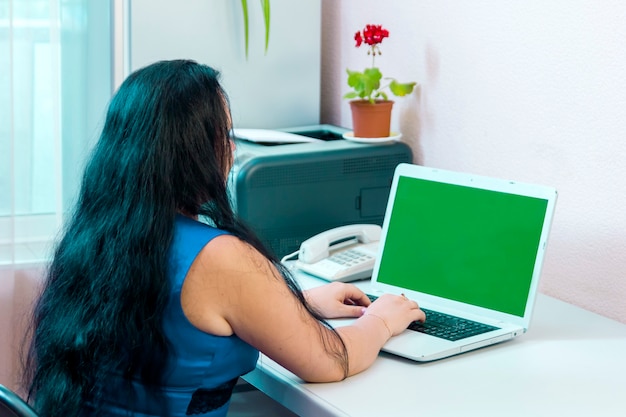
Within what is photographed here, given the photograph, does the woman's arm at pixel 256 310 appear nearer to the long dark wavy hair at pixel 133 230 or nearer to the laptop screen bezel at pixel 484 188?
the long dark wavy hair at pixel 133 230

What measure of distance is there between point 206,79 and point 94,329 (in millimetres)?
390

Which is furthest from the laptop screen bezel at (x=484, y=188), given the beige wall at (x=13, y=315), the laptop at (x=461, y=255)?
the beige wall at (x=13, y=315)

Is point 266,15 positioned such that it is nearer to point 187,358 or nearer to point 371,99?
point 371,99

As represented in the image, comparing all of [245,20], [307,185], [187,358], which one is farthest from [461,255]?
[245,20]

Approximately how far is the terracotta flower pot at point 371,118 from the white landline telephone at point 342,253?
8.8 inches

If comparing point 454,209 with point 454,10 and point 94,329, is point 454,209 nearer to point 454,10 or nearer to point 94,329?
point 454,10

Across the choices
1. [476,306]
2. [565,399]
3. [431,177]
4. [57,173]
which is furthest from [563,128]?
[57,173]

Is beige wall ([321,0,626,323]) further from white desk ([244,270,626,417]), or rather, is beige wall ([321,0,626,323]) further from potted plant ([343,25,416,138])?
white desk ([244,270,626,417])

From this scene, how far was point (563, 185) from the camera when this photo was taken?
5.61 feet

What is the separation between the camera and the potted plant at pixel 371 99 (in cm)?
204

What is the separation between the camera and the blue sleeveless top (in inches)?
48.3

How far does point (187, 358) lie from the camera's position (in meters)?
1.24

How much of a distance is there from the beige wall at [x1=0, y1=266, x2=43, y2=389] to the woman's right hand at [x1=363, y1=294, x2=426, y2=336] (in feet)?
3.20

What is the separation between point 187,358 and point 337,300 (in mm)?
405
